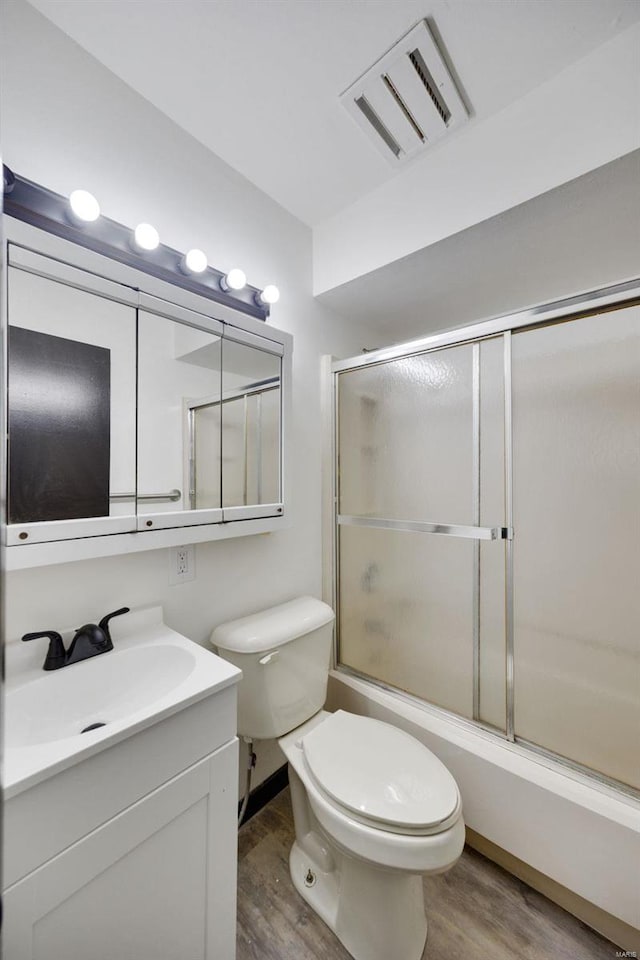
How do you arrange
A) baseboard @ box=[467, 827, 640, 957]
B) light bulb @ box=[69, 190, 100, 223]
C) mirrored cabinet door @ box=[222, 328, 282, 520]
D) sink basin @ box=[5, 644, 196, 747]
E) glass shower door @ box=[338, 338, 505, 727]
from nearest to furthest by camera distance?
sink basin @ box=[5, 644, 196, 747] < light bulb @ box=[69, 190, 100, 223] < baseboard @ box=[467, 827, 640, 957] < mirrored cabinet door @ box=[222, 328, 282, 520] < glass shower door @ box=[338, 338, 505, 727]

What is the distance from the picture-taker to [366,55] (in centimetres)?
115

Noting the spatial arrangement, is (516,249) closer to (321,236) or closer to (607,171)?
(607,171)

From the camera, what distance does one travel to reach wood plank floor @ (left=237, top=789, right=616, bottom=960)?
1.17 metres

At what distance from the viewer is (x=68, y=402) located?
1036mm

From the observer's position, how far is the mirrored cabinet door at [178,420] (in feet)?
3.81

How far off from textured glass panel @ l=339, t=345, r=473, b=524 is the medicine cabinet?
0.51 metres

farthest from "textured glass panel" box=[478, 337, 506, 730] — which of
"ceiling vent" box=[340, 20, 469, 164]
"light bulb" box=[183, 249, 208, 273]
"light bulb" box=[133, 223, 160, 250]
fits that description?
"light bulb" box=[133, 223, 160, 250]

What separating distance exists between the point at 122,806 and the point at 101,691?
30 centimetres

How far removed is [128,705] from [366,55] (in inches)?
72.3

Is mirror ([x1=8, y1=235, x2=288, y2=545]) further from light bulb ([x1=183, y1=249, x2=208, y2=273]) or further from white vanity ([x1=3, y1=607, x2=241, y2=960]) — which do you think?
white vanity ([x1=3, y1=607, x2=241, y2=960])

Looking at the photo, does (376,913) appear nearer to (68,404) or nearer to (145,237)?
(68,404)

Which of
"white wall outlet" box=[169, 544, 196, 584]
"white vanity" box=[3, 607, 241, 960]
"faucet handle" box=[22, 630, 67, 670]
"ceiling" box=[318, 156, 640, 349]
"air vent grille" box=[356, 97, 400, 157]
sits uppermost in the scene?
"air vent grille" box=[356, 97, 400, 157]

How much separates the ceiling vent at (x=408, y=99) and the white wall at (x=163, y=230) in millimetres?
467

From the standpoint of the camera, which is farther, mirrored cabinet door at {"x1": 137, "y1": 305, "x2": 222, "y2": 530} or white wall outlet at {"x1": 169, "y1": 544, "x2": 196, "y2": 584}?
white wall outlet at {"x1": 169, "y1": 544, "x2": 196, "y2": 584}
